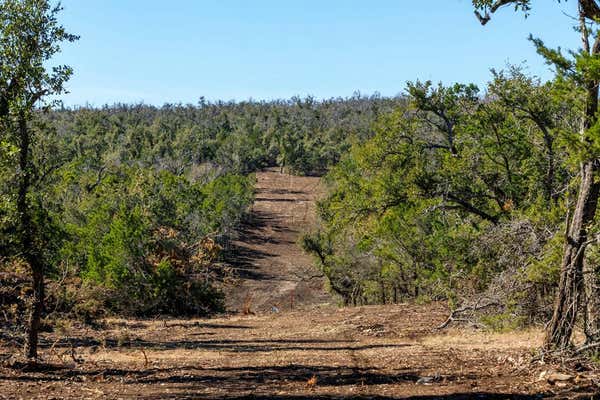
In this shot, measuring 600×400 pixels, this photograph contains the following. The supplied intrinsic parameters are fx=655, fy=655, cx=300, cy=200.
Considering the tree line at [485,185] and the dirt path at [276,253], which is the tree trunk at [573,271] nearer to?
the tree line at [485,185]

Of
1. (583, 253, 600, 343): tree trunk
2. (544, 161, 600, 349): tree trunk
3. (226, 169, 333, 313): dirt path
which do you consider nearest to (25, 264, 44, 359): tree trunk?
(544, 161, 600, 349): tree trunk

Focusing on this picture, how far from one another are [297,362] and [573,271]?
564 centimetres

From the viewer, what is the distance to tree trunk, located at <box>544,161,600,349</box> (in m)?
9.47

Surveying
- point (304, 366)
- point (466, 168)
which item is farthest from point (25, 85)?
point (466, 168)

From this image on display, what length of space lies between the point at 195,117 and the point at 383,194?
126 metres

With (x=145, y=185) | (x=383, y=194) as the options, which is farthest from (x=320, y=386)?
(x=145, y=185)

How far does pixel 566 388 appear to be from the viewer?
27.3 feet

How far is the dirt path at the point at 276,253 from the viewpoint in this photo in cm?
5162

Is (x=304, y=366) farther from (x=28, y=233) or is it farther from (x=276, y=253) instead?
(x=276, y=253)

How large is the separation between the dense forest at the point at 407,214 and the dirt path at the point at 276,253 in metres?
7.13

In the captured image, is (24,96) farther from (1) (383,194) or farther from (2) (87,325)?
(2) (87,325)

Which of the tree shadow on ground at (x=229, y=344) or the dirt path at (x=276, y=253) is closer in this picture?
the tree shadow on ground at (x=229, y=344)

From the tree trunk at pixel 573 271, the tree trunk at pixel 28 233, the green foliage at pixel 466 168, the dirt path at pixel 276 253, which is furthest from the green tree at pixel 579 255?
the dirt path at pixel 276 253

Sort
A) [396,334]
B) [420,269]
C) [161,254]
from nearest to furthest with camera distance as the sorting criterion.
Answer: [396,334], [420,269], [161,254]
